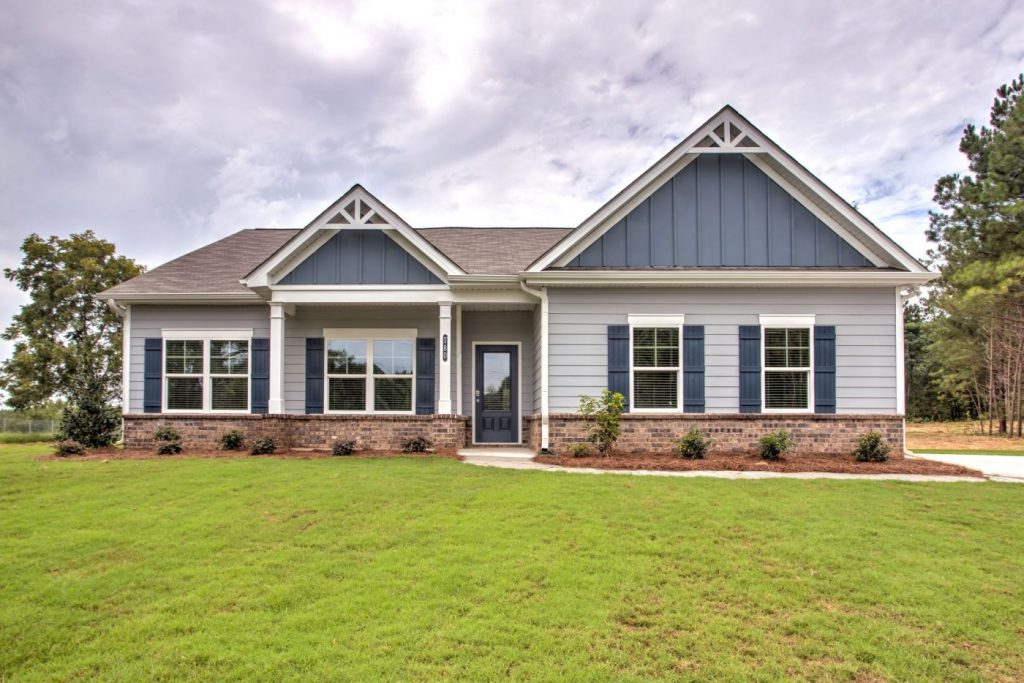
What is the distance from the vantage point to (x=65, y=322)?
31.0 meters

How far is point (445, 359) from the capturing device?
13.3 metres

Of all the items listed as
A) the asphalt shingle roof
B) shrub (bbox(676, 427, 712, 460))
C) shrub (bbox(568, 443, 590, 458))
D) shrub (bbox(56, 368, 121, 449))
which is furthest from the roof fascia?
shrub (bbox(56, 368, 121, 449))

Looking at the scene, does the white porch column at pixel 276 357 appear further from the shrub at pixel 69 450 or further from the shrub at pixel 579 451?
the shrub at pixel 579 451

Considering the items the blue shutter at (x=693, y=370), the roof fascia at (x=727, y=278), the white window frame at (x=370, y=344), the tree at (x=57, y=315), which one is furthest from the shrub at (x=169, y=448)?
the tree at (x=57, y=315)

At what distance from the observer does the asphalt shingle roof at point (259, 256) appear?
14.3m

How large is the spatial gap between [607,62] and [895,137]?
9962 millimetres

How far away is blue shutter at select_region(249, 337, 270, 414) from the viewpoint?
1405cm

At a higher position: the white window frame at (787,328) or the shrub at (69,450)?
the white window frame at (787,328)

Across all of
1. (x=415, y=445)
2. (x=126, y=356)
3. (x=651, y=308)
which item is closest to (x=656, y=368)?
(x=651, y=308)

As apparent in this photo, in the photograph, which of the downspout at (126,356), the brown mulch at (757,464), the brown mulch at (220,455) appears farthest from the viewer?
the downspout at (126,356)

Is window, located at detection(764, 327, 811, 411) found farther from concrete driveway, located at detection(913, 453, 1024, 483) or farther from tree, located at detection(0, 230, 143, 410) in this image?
tree, located at detection(0, 230, 143, 410)

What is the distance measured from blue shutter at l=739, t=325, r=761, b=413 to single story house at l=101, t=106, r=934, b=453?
3 cm

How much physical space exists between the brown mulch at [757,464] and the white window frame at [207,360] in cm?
670

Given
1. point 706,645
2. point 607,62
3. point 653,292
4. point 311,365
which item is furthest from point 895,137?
point 706,645
